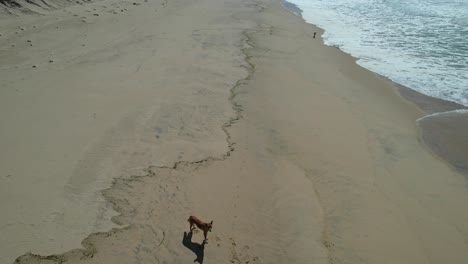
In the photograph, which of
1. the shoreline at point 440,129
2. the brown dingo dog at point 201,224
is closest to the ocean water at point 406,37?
the shoreline at point 440,129

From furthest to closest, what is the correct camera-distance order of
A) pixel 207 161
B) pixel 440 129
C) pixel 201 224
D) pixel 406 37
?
pixel 406 37
pixel 440 129
pixel 207 161
pixel 201 224

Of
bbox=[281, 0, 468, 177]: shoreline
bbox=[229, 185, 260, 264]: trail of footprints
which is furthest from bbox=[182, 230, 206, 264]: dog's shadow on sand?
bbox=[281, 0, 468, 177]: shoreline

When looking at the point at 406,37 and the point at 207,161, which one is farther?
the point at 406,37

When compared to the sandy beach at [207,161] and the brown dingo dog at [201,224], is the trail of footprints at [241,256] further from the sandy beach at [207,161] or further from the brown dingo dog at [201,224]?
the brown dingo dog at [201,224]

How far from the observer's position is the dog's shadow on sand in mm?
5535

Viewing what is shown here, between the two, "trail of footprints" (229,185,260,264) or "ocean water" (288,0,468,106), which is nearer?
"trail of footprints" (229,185,260,264)

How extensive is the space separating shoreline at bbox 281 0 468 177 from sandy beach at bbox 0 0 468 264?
0.31ft

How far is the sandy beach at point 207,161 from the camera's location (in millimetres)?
5855

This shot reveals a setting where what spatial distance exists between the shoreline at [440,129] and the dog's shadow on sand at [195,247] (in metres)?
6.61

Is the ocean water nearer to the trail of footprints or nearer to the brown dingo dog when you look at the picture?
the trail of footprints

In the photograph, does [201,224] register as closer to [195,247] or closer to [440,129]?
[195,247]

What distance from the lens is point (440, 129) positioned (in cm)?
1064

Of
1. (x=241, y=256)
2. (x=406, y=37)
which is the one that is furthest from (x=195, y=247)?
(x=406, y=37)

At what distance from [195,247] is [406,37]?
17.6 metres
